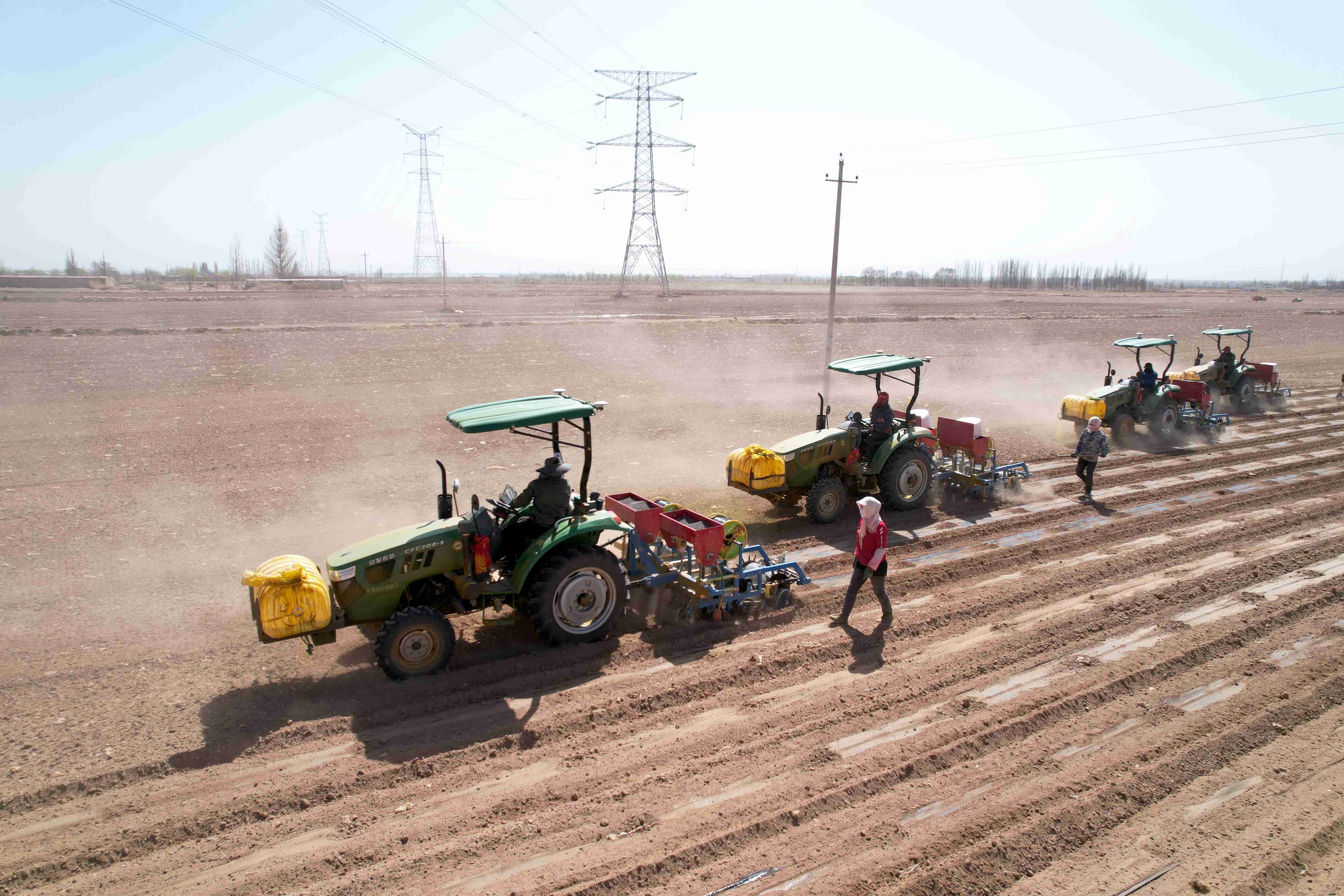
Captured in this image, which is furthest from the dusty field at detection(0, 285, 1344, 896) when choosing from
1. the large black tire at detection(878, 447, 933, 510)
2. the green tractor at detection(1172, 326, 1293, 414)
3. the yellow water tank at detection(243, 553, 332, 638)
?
the green tractor at detection(1172, 326, 1293, 414)

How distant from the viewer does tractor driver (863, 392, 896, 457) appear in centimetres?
1128

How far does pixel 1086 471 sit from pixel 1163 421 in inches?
233

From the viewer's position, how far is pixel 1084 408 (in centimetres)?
1636

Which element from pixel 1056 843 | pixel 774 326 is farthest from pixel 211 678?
pixel 774 326

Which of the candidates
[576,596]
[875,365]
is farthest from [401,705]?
[875,365]

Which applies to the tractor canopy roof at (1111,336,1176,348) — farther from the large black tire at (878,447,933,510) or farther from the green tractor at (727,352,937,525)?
the large black tire at (878,447,933,510)

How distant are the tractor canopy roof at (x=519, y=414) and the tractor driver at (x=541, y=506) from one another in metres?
0.40

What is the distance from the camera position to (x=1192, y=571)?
30.1ft

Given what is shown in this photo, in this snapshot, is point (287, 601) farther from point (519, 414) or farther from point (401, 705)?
point (519, 414)

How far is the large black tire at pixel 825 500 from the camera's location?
35.4 ft

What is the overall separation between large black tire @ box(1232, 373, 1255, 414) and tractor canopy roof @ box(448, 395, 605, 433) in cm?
1914

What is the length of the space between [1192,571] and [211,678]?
9979mm

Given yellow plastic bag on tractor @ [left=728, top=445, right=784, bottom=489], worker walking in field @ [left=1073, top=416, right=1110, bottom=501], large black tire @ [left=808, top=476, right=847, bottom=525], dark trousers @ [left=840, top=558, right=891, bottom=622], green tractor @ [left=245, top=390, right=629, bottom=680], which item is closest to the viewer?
green tractor @ [left=245, top=390, right=629, bottom=680]

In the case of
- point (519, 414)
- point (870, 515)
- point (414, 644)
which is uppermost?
point (519, 414)
